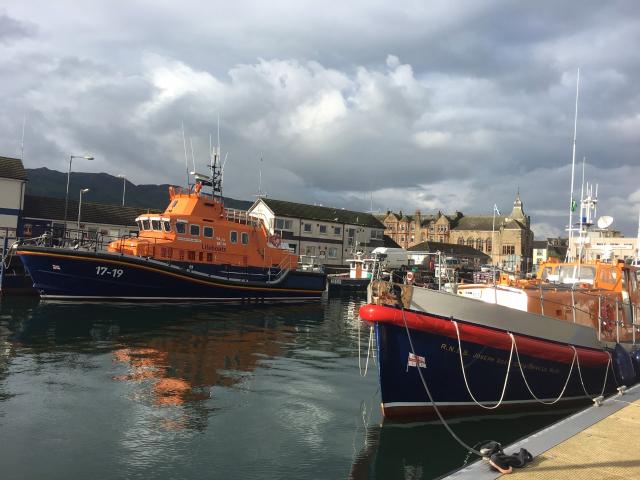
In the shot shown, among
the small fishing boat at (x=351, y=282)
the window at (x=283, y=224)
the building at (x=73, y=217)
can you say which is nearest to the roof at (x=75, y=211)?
the building at (x=73, y=217)

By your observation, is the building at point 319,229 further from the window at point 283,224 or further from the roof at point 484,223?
the roof at point 484,223

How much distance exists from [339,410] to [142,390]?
364 cm

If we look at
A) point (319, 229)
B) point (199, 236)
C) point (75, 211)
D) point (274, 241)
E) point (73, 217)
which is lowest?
point (199, 236)

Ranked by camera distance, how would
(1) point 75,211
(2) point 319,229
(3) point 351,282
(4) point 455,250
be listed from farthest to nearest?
(4) point 455,250, (2) point 319,229, (1) point 75,211, (3) point 351,282

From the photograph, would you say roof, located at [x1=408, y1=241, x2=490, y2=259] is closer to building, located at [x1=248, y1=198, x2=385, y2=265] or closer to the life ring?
building, located at [x1=248, y1=198, x2=385, y2=265]

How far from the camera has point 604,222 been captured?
14906mm

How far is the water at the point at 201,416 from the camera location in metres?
6.43

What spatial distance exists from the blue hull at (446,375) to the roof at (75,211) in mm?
34925

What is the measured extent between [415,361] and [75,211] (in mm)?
42766

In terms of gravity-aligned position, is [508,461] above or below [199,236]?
below

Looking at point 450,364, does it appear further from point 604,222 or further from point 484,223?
point 484,223

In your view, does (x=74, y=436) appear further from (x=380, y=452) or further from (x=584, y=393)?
(x=584, y=393)

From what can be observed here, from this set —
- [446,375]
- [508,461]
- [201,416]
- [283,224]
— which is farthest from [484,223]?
[508,461]

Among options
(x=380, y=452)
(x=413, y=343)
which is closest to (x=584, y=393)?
(x=413, y=343)
